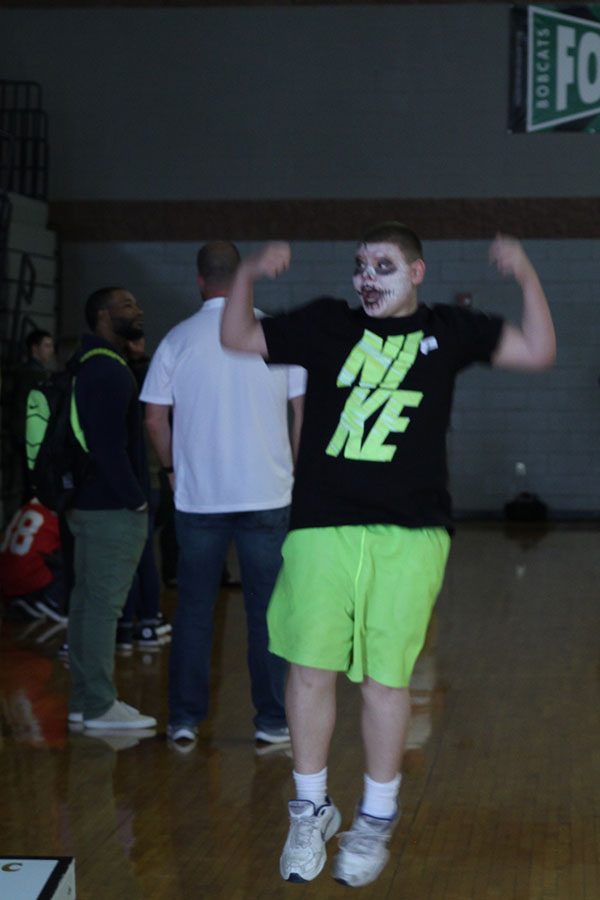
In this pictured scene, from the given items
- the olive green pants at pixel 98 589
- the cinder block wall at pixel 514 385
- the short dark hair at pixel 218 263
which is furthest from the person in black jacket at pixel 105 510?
the cinder block wall at pixel 514 385

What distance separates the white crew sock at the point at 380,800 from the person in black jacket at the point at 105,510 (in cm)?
215

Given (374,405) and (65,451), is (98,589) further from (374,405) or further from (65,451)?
(374,405)

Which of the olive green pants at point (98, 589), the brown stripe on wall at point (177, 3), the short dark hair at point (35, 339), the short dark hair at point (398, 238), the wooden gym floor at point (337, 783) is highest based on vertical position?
the brown stripe on wall at point (177, 3)

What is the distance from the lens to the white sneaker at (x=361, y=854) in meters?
3.37

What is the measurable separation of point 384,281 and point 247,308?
1.13 ft

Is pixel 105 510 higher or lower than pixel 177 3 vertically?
lower

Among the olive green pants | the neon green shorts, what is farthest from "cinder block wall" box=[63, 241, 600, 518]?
the neon green shorts

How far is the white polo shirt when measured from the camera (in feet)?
17.3

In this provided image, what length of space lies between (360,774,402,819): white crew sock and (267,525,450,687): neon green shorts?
10.0 inches

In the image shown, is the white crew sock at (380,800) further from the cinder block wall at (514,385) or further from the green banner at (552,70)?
the green banner at (552,70)

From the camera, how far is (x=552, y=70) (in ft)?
43.7

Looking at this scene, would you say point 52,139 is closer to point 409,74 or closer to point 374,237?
point 409,74

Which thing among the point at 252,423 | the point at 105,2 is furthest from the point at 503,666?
the point at 105,2

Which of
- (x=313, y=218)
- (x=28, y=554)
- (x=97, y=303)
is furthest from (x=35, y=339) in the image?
(x=97, y=303)
